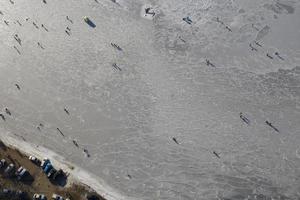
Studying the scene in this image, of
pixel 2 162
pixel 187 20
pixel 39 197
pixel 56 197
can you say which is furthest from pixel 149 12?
pixel 39 197

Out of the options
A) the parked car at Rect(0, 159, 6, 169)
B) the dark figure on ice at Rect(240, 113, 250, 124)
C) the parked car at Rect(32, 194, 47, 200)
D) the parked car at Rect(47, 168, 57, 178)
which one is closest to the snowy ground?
the dark figure on ice at Rect(240, 113, 250, 124)

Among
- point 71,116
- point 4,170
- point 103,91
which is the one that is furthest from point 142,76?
point 4,170

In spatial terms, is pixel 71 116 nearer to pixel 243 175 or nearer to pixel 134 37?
pixel 134 37

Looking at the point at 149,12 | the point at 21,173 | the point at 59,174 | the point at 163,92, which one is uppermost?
the point at 149,12

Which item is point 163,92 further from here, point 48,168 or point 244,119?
point 48,168

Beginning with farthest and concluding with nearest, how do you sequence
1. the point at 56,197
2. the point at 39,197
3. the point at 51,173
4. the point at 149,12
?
the point at 149,12, the point at 51,173, the point at 39,197, the point at 56,197

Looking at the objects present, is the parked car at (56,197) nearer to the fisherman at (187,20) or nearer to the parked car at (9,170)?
the parked car at (9,170)
